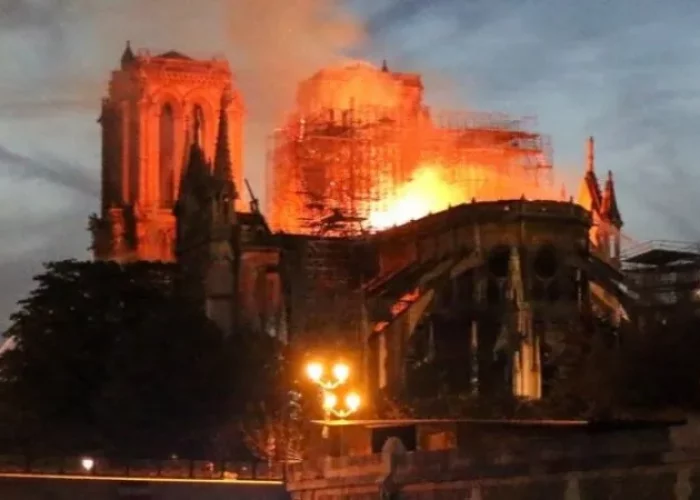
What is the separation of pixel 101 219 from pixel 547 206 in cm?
4271

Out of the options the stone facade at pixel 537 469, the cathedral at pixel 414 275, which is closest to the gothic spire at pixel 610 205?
the cathedral at pixel 414 275

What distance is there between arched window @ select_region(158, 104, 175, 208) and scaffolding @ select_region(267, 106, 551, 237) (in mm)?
9917

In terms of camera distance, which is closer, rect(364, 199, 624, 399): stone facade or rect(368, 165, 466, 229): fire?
rect(364, 199, 624, 399): stone facade

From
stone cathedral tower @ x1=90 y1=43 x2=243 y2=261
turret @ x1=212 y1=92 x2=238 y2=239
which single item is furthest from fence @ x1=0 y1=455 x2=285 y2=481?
stone cathedral tower @ x1=90 y1=43 x2=243 y2=261

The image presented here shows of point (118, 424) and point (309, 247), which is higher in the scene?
point (309, 247)

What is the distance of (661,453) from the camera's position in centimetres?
3522

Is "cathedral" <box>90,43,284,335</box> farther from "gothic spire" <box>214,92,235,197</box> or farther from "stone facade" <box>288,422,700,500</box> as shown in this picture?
"stone facade" <box>288,422,700,500</box>

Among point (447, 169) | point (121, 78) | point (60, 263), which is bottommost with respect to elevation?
point (60, 263)

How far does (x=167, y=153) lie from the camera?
124 meters

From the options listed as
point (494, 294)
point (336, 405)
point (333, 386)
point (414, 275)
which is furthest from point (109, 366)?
point (333, 386)

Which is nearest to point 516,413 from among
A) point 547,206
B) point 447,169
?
point 547,206

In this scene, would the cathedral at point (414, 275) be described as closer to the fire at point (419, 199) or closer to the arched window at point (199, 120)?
the fire at point (419, 199)

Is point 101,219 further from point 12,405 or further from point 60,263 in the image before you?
point 12,405

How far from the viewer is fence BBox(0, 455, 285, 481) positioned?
2520 inches
